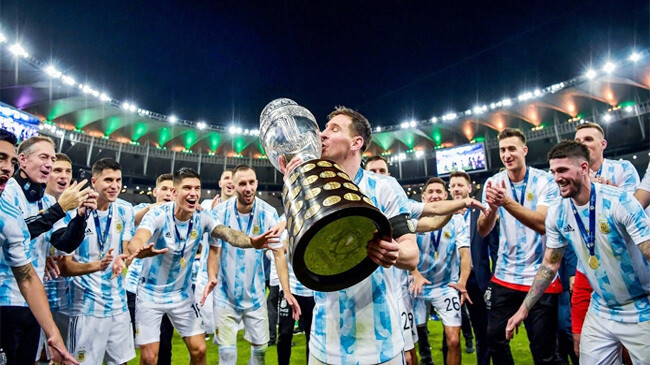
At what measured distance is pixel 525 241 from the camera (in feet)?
13.8

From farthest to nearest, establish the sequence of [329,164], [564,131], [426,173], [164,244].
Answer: [426,173], [564,131], [164,244], [329,164]

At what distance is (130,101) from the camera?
34719mm

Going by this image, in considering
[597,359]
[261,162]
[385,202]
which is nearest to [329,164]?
[385,202]

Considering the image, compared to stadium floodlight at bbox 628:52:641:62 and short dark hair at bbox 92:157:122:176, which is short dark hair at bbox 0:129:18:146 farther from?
stadium floodlight at bbox 628:52:641:62

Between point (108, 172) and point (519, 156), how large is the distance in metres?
4.77

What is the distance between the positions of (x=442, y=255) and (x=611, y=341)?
2.60m

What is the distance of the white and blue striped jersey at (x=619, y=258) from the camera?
2783mm

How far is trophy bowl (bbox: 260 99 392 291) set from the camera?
1.25 metres

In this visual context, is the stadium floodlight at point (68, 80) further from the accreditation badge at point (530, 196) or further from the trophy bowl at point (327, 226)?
the trophy bowl at point (327, 226)

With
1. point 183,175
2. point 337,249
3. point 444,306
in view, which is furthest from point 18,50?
point 337,249

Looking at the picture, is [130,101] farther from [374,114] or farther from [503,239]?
[503,239]

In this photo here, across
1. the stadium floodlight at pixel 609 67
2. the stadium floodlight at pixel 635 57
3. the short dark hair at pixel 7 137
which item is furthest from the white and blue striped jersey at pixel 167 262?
the stadium floodlight at pixel 609 67

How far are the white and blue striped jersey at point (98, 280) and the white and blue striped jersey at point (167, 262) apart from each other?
1.04ft

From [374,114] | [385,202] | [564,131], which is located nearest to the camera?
[385,202]
